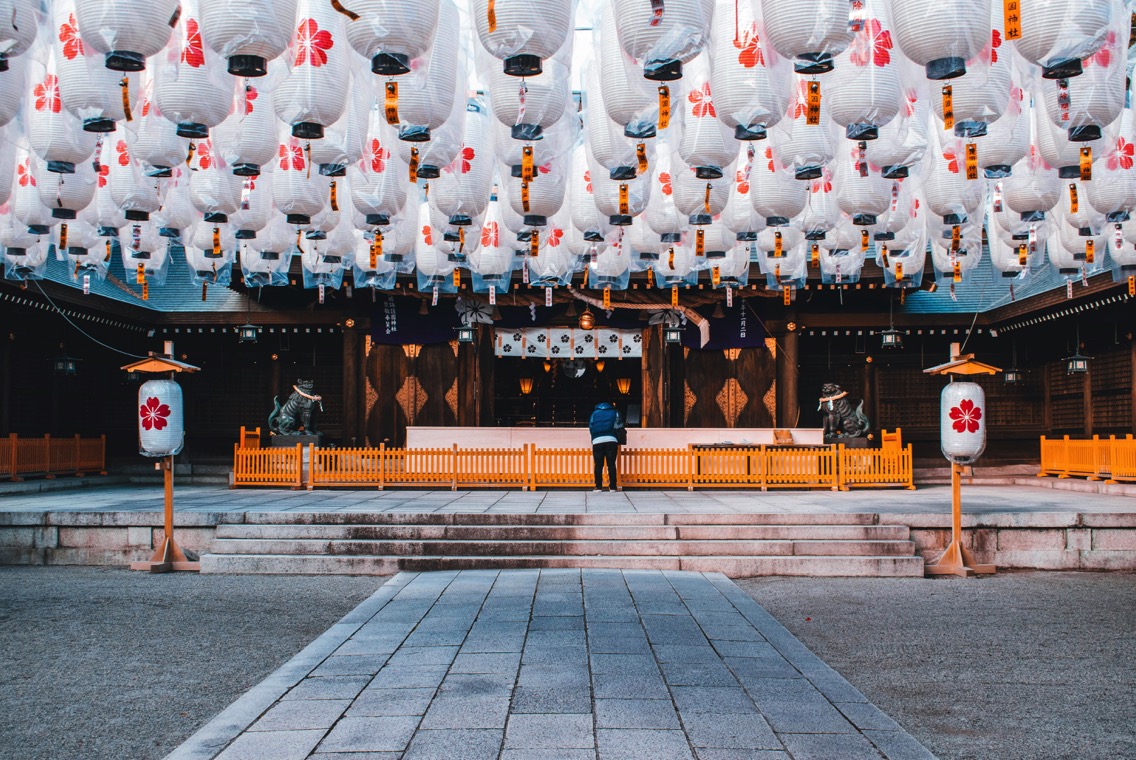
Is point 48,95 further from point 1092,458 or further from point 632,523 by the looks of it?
point 1092,458

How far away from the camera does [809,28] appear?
551 centimetres

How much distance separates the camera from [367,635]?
625 centimetres

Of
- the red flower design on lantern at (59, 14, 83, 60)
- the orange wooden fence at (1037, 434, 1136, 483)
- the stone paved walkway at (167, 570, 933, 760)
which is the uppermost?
the red flower design on lantern at (59, 14, 83, 60)

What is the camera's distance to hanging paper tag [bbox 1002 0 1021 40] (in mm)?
5320

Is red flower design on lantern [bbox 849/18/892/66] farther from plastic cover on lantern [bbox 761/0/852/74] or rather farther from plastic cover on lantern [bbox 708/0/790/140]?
plastic cover on lantern [bbox 761/0/852/74]

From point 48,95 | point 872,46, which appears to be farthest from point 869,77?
point 48,95

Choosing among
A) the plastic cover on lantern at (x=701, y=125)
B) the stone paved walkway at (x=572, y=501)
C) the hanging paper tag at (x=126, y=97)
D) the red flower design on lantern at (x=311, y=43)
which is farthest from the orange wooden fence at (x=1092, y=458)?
the hanging paper tag at (x=126, y=97)

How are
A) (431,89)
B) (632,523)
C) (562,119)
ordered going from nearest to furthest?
(431,89) → (562,119) → (632,523)

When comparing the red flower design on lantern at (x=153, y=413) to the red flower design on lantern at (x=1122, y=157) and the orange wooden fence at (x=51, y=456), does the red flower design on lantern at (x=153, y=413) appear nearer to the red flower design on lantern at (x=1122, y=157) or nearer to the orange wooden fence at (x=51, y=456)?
the orange wooden fence at (x=51, y=456)

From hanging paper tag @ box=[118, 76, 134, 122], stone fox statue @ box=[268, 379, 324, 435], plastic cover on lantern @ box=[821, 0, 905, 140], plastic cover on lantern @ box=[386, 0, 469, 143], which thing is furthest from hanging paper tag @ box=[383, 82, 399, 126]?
stone fox statue @ box=[268, 379, 324, 435]

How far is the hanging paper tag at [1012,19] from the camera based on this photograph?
17.5 ft

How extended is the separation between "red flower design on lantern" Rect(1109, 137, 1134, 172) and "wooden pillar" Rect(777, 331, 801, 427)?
10759mm

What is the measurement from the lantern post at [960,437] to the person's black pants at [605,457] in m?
5.77

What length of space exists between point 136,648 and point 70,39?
4652 millimetres
